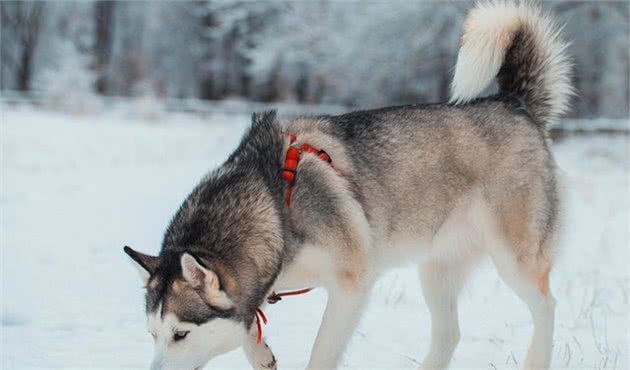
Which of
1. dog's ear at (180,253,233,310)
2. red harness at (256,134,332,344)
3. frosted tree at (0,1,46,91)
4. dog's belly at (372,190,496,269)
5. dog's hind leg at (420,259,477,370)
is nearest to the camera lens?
dog's ear at (180,253,233,310)

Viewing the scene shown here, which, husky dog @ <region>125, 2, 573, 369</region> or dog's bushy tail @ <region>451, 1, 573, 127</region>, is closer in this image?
husky dog @ <region>125, 2, 573, 369</region>

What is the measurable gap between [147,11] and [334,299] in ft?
136

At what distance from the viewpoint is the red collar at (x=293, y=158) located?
4.08 m

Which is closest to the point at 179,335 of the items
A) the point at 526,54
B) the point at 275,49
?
the point at 526,54

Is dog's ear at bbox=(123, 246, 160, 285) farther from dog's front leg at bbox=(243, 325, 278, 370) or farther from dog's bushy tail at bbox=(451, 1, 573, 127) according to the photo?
dog's bushy tail at bbox=(451, 1, 573, 127)

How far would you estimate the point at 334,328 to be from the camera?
4062 millimetres

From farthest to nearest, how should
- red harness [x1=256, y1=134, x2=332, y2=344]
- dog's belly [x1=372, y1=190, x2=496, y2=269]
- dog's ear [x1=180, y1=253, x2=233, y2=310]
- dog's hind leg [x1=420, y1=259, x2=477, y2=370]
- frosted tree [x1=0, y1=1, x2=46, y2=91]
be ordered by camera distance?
frosted tree [x1=0, y1=1, x2=46, y2=91] → dog's hind leg [x1=420, y1=259, x2=477, y2=370] → dog's belly [x1=372, y1=190, x2=496, y2=269] → red harness [x1=256, y1=134, x2=332, y2=344] → dog's ear [x1=180, y1=253, x2=233, y2=310]

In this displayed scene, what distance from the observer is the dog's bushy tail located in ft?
16.3

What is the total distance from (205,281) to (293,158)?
940mm

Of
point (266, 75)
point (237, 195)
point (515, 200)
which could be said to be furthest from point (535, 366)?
point (266, 75)

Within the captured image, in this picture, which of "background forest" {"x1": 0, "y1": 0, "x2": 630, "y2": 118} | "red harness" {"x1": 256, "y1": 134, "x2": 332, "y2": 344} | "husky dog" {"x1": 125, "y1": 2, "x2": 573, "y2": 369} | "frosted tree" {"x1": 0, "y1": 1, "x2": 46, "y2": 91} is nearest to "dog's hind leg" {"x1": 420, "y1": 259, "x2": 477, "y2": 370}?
"husky dog" {"x1": 125, "y1": 2, "x2": 573, "y2": 369}

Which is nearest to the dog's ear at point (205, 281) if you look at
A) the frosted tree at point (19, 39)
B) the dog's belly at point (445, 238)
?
the dog's belly at point (445, 238)

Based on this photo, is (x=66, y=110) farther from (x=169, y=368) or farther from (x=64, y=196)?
(x=169, y=368)

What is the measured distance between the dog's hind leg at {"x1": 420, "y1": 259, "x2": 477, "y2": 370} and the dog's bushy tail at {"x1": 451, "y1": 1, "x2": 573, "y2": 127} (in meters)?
1.02
